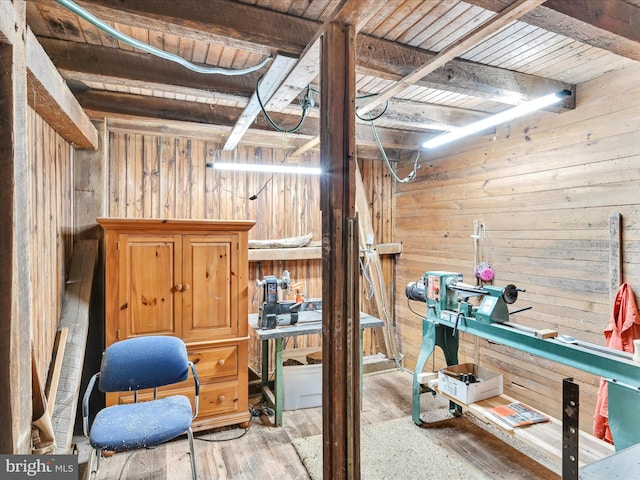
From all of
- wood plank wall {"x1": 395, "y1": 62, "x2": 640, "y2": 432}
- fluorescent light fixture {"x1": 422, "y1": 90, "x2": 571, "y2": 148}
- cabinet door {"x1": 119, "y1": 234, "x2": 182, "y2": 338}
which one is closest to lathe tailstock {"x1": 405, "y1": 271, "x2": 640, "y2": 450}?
wood plank wall {"x1": 395, "y1": 62, "x2": 640, "y2": 432}

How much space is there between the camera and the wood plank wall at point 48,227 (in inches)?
77.8

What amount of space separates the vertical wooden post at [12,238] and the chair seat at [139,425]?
64 cm

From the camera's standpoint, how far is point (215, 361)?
2.81 metres

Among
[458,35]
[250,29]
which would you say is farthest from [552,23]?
[250,29]

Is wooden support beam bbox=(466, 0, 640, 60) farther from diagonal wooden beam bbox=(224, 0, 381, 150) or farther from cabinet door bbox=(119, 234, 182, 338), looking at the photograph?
cabinet door bbox=(119, 234, 182, 338)

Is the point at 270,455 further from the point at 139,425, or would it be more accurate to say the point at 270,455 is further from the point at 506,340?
the point at 506,340

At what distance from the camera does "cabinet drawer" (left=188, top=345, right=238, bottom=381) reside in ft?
9.04

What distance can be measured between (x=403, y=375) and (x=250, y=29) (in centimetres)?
352

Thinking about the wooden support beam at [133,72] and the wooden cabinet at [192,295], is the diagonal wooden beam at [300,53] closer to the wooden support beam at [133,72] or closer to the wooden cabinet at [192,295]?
the wooden support beam at [133,72]

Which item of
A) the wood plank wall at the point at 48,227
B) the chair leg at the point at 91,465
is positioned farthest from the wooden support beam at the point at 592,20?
the chair leg at the point at 91,465

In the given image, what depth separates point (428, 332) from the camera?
3049 mm

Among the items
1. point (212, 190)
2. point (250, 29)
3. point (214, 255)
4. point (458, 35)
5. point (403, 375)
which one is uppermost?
point (458, 35)

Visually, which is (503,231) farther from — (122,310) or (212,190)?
(122,310)

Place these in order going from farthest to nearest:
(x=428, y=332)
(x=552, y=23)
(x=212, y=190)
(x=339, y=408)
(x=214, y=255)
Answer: (x=212, y=190) → (x=428, y=332) → (x=214, y=255) → (x=552, y=23) → (x=339, y=408)
